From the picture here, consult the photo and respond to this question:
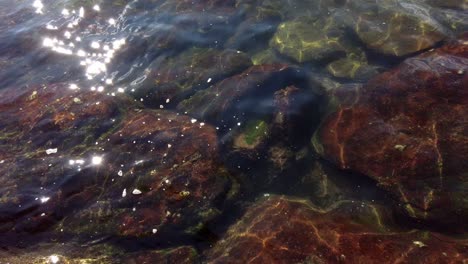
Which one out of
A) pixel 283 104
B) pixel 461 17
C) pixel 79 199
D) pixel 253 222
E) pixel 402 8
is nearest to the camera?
pixel 253 222

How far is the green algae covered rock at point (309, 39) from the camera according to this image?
303 inches

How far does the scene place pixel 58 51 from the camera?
8.89 m

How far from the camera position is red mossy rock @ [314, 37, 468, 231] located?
484 centimetres

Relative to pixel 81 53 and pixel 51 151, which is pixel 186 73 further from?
pixel 51 151

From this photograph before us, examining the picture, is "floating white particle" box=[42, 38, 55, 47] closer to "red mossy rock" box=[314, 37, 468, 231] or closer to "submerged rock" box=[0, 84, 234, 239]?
"submerged rock" box=[0, 84, 234, 239]

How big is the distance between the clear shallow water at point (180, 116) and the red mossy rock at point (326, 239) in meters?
0.11

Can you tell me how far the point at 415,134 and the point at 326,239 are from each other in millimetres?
2255

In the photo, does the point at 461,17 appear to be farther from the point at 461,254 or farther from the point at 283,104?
the point at 461,254

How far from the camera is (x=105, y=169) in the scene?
5898 mm

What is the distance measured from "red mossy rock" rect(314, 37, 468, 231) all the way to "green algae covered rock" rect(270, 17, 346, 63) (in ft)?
5.49

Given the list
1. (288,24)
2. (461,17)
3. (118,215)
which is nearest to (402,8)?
(461,17)

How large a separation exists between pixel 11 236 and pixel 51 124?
7.99 ft

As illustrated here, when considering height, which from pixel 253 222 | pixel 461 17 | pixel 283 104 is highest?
pixel 461 17

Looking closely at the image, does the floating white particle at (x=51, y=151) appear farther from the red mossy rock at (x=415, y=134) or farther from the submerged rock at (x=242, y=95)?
the red mossy rock at (x=415, y=134)
